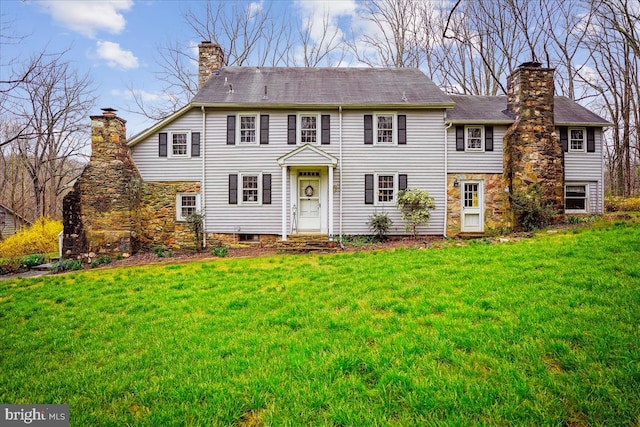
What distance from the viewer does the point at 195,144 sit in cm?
1273

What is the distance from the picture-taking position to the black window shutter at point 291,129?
12.8 meters

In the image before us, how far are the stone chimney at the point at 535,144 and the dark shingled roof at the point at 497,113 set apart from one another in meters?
0.72

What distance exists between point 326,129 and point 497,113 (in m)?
7.39

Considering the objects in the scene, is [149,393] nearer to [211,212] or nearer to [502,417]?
[502,417]

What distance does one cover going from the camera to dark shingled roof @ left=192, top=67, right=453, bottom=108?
1255cm

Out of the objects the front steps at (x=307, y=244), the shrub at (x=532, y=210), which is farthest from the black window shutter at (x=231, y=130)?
the shrub at (x=532, y=210)

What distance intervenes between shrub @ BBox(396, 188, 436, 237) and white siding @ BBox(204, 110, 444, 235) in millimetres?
458

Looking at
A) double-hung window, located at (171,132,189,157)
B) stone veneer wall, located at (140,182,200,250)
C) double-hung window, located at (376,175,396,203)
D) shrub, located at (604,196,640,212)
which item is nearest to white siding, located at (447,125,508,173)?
double-hung window, located at (376,175,396,203)

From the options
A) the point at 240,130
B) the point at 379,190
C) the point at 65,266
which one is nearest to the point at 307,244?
the point at 379,190

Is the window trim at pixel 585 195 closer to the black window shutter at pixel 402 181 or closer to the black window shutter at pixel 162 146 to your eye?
the black window shutter at pixel 402 181

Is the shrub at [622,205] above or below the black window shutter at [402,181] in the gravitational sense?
below

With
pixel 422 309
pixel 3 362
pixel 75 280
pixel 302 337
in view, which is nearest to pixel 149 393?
pixel 302 337

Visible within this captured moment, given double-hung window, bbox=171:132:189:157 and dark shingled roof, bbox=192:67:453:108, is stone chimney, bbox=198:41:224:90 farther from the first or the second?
double-hung window, bbox=171:132:189:157

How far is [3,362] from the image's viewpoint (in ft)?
11.7
